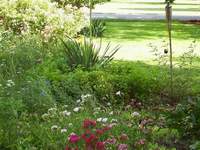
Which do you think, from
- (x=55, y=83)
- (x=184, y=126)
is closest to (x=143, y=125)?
(x=184, y=126)

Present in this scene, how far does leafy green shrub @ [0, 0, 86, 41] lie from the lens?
14059 millimetres

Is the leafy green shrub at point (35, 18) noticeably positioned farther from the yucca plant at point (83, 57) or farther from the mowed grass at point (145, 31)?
the yucca plant at point (83, 57)

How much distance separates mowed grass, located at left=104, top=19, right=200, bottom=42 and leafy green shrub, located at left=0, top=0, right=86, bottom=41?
9.29ft

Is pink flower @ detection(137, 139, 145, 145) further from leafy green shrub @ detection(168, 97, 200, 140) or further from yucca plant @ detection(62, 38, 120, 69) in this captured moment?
yucca plant @ detection(62, 38, 120, 69)

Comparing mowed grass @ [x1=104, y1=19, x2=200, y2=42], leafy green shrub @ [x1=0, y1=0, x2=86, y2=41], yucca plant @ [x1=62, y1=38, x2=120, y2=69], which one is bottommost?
mowed grass @ [x1=104, y1=19, x2=200, y2=42]

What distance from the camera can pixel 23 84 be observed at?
7.20m

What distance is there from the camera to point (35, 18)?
46.1 feet

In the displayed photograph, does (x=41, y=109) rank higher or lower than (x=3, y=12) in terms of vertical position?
lower

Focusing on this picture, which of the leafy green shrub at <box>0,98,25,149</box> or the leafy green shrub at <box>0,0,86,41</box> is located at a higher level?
the leafy green shrub at <box>0,0,86,41</box>

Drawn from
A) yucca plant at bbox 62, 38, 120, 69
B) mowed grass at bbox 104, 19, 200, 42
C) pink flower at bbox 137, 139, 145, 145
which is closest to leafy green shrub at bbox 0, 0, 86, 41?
mowed grass at bbox 104, 19, 200, 42

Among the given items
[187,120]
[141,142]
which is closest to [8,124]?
[141,142]

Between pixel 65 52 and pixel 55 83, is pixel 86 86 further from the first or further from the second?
pixel 65 52

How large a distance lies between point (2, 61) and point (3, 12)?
5.58 m

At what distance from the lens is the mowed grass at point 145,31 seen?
57.2 ft
